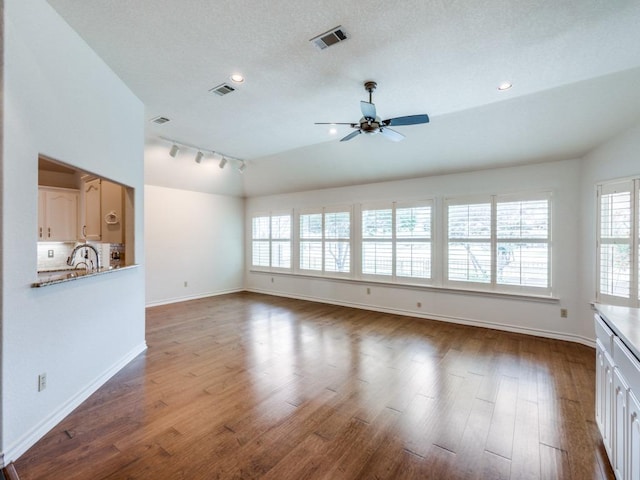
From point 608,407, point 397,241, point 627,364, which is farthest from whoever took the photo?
point 397,241

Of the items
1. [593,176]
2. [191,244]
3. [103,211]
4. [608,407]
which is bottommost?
[608,407]

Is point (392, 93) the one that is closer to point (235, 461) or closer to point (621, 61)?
point (621, 61)

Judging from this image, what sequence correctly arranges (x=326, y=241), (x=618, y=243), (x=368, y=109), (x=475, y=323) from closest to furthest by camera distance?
1. (x=368, y=109)
2. (x=618, y=243)
3. (x=475, y=323)
4. (x=326, y=241)

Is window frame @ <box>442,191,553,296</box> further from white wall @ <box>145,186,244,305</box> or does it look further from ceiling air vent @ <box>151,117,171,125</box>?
white wall @ <box>145,186,244,305</box>

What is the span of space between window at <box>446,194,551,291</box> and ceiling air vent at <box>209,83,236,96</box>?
409 centimetres

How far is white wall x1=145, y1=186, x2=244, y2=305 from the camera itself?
6535 millimetres

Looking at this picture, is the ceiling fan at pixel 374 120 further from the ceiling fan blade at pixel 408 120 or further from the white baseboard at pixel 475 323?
the white baseboard at pixel 475 323

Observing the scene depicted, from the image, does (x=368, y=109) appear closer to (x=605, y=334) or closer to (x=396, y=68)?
(x=396, y=68)

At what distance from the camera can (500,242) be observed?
489 centimetres

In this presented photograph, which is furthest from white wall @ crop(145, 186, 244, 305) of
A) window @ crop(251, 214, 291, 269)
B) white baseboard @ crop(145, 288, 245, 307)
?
window @ crop(251, 214, 291, 269)

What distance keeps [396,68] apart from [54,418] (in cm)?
426

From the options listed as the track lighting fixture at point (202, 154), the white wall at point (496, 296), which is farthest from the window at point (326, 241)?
the track lighting fixture at point (202, 154)

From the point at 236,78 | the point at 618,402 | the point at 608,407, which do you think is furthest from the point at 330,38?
the point at 608,407

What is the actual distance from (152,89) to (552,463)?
4.97 meters
